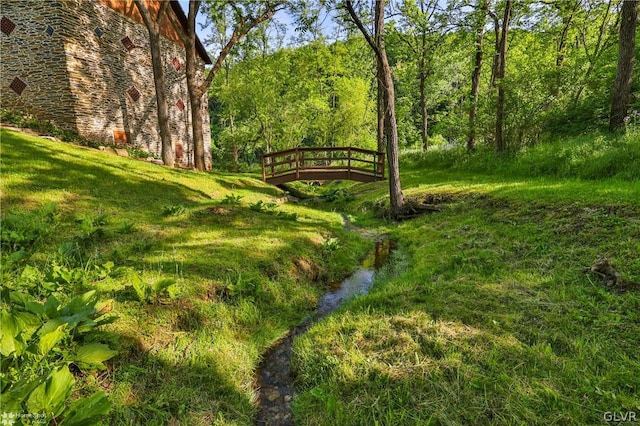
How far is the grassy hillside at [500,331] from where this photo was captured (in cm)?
247

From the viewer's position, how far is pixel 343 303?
5047 mm

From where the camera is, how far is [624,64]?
8609mm

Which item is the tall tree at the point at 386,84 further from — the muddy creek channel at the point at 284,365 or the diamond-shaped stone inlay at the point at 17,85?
the diamond-shaped stone inlay at the point at 17,85

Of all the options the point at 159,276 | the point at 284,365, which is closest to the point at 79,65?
the point at 159,276

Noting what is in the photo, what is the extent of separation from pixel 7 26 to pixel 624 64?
72.9 feet

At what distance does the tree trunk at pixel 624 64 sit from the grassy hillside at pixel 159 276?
826cm

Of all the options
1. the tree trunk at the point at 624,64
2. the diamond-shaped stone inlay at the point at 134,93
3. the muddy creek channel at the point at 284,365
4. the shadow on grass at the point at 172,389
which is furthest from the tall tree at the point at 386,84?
the diamond-shaped stone inlay at the point at 134,93

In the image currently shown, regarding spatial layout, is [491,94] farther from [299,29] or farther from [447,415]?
[447,415]

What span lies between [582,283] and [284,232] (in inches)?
206

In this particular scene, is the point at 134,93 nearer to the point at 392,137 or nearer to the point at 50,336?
the point at 392,137

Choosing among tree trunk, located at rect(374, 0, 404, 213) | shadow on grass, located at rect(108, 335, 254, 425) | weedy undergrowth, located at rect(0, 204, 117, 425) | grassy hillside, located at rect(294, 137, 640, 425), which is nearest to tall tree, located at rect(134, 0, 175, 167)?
tree trunk, located at rect(374, 0, 404, 213)

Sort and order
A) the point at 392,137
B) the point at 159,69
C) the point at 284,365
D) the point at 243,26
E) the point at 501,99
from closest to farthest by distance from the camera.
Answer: the point at 284,365, the point at 392,137, the point at 501,99, the point at 159,69, the point at 243,26

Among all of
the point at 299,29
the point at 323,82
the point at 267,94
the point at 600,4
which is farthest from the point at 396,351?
the point at 323,82

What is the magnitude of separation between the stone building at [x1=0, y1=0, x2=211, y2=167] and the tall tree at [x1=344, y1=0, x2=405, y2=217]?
12.1 m
